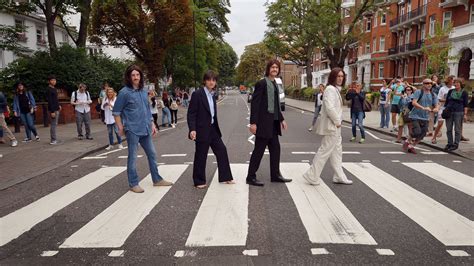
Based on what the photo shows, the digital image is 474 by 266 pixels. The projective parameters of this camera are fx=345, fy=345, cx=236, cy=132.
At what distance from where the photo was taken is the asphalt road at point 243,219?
333 centimetres

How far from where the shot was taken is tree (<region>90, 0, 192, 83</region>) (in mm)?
25891

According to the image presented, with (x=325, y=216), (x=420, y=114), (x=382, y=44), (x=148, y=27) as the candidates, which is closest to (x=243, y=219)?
(x=325, y=216)

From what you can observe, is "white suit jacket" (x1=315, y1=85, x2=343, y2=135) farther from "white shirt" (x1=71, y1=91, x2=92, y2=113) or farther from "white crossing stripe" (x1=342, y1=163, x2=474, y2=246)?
"white shirt" (x1=71, y1=91, x2=92, y2=113)

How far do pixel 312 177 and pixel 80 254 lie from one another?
363 cm

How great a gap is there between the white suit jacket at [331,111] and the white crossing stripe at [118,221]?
108 inches

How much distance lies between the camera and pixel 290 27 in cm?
3891

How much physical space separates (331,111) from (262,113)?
1090 millimetres

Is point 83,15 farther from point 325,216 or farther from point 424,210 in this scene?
point 424,210

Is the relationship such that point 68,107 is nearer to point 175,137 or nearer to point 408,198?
point 175,137

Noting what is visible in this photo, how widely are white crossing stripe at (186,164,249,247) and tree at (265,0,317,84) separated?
30.6 meters

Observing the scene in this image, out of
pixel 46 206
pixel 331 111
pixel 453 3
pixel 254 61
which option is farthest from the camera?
pixel 254 61

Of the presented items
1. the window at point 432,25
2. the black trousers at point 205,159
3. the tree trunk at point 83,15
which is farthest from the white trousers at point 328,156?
the window at point 432,25

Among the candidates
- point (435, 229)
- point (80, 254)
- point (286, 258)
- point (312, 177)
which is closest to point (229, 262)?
point (286, 258)

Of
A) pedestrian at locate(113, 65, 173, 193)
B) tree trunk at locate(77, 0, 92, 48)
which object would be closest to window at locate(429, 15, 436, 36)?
tree trunk at locate(77, 0, 92, 48)
